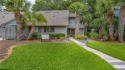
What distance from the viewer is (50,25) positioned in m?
41.6

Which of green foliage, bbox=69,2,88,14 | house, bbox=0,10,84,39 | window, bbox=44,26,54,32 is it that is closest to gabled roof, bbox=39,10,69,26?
house, bbox=0,10,84,39

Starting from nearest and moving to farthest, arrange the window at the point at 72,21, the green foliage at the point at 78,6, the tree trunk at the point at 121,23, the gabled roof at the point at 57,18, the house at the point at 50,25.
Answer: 1. the tree trunk at the point at 121,23
2. the house at the point at 50,25
3. the green foliage at the point at 78,6
4. the gabled roof at the point at 57,18
5. the window at the point at 72,21

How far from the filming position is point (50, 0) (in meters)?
63.8

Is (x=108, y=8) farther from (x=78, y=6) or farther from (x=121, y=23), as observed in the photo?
(x=78, y=6)

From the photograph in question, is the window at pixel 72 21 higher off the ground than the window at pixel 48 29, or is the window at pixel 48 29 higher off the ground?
the window at pixel 72 21

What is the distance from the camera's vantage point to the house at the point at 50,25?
36.9 meters

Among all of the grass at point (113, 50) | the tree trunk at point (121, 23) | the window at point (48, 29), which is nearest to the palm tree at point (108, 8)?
the tree trunk at point (121, 23)

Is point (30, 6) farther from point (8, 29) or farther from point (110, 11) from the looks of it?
point (110, 11)

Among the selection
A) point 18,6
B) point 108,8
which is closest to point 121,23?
point 108,8

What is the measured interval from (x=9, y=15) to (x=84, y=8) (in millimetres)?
16105

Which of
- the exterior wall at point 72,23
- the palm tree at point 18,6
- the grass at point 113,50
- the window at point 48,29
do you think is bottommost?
the grass at point 113,50

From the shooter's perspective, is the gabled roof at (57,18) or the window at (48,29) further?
the window at (48,29)

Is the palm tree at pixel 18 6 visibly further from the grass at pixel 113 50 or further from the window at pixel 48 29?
the grass at pixel 113 50

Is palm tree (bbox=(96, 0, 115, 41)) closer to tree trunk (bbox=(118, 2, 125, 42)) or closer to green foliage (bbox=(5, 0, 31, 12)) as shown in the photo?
tree trunk (bbox=(118, 2, 125, 42))
